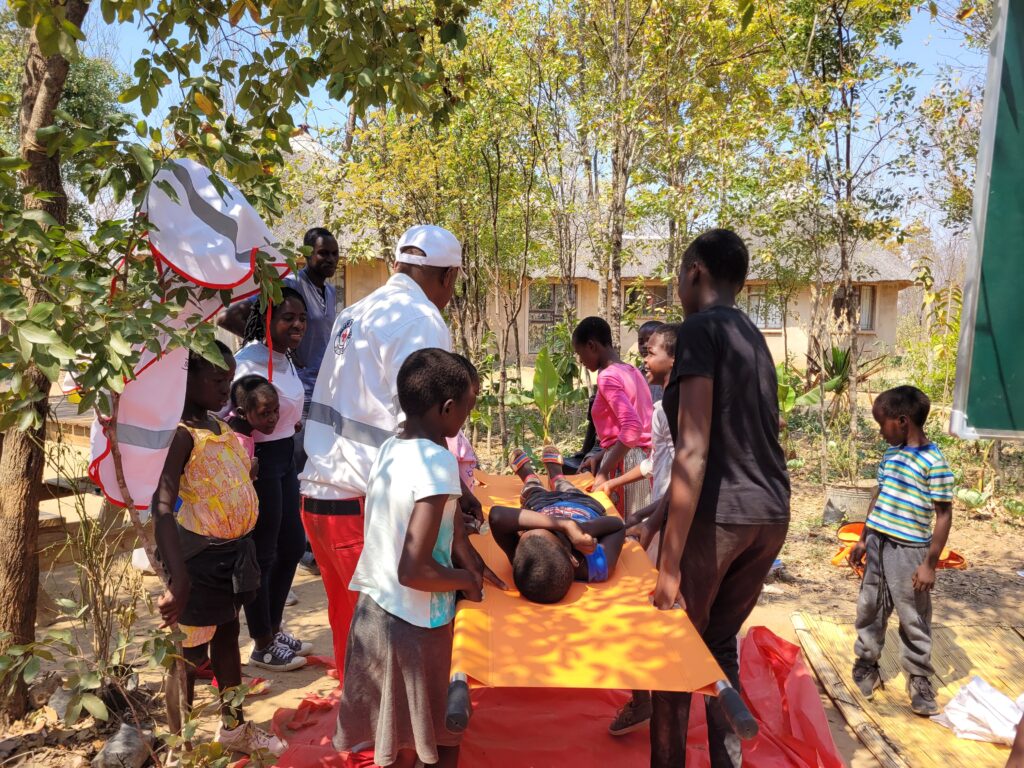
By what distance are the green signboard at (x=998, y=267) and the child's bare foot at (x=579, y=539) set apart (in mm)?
1475

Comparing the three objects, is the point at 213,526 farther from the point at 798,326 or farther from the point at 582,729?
the point at 798,326

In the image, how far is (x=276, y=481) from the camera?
13.1 feet

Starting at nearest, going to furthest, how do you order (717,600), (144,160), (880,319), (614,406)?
(144,160)
(717,600)
(614,406)
(880,319)

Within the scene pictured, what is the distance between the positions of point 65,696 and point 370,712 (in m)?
1.73

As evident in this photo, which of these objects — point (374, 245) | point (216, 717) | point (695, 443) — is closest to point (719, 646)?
point (695, 443)

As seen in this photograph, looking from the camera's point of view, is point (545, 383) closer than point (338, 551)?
No

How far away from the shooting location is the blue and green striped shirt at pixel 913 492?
3715mm

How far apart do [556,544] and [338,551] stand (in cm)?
83

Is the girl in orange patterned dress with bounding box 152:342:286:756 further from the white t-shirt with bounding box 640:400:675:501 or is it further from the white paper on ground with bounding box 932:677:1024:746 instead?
the white paper on ground with bounding box 932:677:1024:746

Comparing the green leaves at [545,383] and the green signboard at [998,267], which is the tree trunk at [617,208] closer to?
the green leaves at [545,383]

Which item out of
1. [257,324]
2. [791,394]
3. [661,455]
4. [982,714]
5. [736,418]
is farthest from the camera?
[791,394]

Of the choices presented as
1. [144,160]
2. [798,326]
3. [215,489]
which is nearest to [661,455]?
[215,489]

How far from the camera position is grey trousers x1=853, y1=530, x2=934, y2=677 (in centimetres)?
372

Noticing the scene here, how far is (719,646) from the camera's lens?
269 cm
